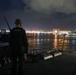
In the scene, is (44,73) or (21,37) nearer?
(21,37)

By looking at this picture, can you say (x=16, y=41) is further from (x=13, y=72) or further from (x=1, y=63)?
(x=1, y=63)

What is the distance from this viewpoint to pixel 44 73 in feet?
30.7

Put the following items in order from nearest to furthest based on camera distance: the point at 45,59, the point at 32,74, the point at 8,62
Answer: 1. the point at 32,74
2. the point at 8,62
3. the point at 45,59

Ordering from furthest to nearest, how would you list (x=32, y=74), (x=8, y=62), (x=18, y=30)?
(x=8, y=62)
(x=32, y=74)
(x=18, y=30)

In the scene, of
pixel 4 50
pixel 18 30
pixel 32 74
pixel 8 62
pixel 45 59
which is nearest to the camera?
pixel 18 30

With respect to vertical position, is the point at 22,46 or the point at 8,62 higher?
the point at 22,46

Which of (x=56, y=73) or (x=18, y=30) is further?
(x=56, y=73)

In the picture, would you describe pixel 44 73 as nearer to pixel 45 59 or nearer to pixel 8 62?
pixel 8 62

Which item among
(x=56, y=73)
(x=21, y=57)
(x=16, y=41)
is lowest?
(x=56, y=73)

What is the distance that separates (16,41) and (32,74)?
170 centimetres

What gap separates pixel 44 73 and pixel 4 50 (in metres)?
2.18

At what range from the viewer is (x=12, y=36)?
26.1 ft

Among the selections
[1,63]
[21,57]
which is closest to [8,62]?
[1,63]

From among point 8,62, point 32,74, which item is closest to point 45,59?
point 8,62
